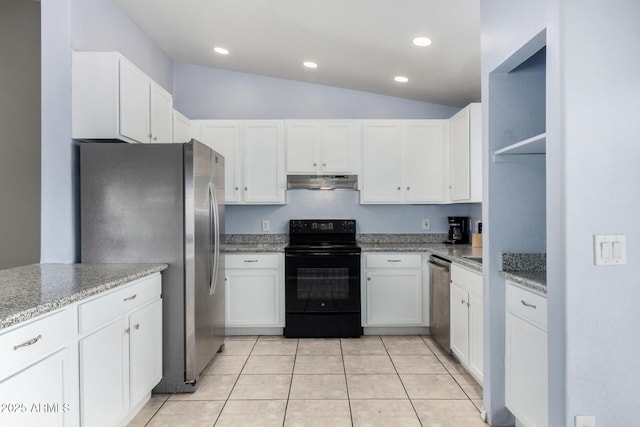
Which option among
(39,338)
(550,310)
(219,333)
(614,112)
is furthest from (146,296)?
A: (614,112)

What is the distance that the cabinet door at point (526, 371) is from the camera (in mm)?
1766

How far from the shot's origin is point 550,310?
1.57 meters

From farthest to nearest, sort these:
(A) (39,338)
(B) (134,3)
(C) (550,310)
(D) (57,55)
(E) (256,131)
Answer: (E) (256,131) → (B) (134,3) → (D) (57,55) → (C) (550,310) → (A) (39,338)

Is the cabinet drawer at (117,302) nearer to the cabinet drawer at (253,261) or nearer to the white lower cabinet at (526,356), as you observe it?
the cabinet drawer at (253,261)

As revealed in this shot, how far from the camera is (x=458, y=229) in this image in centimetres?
414

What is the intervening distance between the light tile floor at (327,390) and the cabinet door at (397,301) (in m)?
0.29

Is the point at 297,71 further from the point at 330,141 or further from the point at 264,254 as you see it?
the point at 264,254

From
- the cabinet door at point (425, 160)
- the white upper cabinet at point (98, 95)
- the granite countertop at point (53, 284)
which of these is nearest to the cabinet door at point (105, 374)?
the granite countertop at point (53, 284)

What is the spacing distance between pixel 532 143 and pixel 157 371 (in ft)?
8.44

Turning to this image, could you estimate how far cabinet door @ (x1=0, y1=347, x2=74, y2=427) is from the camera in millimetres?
1271

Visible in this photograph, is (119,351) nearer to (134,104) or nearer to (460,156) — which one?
(134,104)

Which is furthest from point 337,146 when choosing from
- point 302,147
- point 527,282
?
point 527,282

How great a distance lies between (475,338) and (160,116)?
2.97 metres

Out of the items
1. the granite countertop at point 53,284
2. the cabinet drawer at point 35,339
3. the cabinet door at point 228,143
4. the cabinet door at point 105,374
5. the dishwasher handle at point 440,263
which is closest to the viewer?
the cabinet drawer at point 35,339
